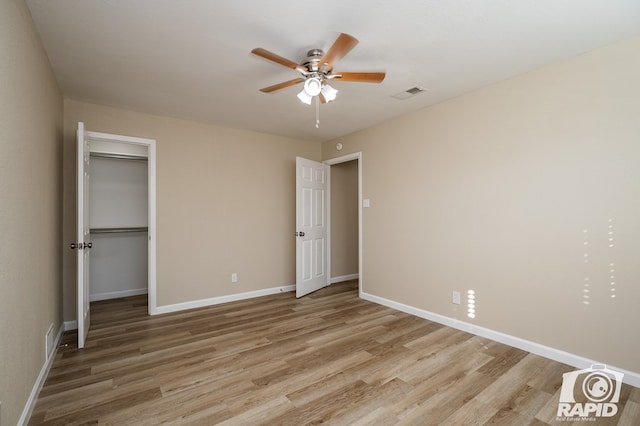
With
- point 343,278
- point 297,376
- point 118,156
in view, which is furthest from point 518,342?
point 118,156

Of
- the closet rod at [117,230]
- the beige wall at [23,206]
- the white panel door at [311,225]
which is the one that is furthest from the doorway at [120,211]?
the white panel door at [311,225]

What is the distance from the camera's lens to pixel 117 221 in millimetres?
4637

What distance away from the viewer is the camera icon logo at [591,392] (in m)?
1.91

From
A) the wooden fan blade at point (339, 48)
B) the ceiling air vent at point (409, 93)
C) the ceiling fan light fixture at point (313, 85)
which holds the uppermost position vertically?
the ceiling air vent at point (409, 93)

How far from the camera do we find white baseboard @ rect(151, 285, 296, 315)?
12.7ft

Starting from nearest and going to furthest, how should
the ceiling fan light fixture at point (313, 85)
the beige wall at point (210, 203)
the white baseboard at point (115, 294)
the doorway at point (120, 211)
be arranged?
the ceiling fan light fixture at point (313, 85) → the beige wall at point (210, 203) → the doorway at point (120, 211) → the white baseboard at point (115, 294)

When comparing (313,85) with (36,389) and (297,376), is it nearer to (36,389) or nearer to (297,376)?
(297,376)

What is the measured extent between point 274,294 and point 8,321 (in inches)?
133

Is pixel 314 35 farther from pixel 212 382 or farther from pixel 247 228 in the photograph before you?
pixel 247 228

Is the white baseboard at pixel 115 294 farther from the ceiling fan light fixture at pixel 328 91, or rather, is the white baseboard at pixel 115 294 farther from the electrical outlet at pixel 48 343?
the ceiling fan light fixture at pixel 328 91

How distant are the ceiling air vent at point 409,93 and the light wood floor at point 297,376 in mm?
2541

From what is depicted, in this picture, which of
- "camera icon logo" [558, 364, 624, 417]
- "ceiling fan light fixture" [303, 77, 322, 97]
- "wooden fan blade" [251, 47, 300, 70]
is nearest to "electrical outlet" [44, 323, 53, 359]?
"wooden fan blade" [251, 47, 300, 70]

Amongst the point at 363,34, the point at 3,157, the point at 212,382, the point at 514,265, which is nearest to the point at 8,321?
the point at 3,157

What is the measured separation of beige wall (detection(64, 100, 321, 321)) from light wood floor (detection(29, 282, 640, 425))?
0.75m
